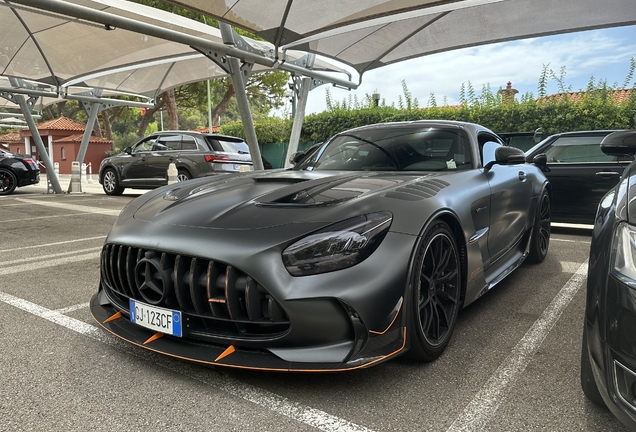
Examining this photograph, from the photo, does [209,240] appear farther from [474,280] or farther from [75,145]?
[75,145]

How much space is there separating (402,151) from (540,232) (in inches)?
72.5

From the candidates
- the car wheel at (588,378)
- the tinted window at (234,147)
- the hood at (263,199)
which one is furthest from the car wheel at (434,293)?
the tinted window at (234,147)

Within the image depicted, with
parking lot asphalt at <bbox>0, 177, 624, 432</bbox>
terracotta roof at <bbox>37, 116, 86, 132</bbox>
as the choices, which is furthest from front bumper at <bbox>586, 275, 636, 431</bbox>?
terracotta roof at <bbox>37, 116, 86, 132</bbox>

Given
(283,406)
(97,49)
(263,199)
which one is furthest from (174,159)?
(283,406)

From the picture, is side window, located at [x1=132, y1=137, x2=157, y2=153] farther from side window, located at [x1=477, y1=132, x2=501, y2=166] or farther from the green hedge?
side window, located at [x1=477, y1=132, x2=501, y2=166]

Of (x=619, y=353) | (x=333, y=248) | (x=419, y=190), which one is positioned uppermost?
(x=419, y=190)

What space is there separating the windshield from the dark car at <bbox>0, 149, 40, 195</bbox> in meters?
12.7

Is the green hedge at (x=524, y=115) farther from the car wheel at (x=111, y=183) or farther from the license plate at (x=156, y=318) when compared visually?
the license plate at (x=156, y=318)

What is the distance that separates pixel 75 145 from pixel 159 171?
79.8ft

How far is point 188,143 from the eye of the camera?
11477 millimetres

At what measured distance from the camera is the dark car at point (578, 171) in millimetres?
6395

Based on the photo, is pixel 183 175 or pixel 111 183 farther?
pixel 111 183

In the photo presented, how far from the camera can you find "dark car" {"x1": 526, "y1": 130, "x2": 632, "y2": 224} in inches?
252

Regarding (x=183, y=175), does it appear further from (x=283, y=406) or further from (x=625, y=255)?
(x=625, y=255)
